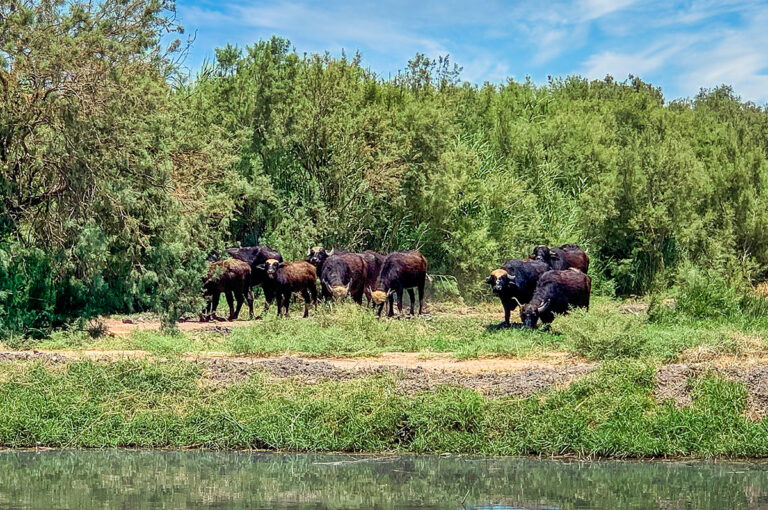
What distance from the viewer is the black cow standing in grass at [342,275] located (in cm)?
2305

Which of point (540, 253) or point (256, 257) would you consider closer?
point (540, 253)

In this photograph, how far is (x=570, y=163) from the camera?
35.8m

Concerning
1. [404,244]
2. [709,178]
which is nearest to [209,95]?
[404,244]

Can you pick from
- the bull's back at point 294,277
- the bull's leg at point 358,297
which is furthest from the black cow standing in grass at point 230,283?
the bull's leg at point 358,297

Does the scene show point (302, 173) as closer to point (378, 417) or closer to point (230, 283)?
point (230, 283)

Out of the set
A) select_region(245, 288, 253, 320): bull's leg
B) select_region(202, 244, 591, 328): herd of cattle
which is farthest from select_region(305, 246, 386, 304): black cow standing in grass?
select_region(245, 288, 253, 320): bull's leg

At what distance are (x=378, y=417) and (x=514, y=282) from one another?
9815mm

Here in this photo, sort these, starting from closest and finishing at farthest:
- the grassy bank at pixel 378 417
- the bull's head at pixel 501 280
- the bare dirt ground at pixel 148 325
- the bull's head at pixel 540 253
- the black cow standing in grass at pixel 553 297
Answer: the grassy bank at pixel 378 417
the black cow standing in grass at pixel 553 297
the bare dirt ground at pixel 148 325
the bull's head at pixel 501 280
the bull's head at pixel 540 253

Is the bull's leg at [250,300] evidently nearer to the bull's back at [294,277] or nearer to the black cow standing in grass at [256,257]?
the black cow standing in grass at [256,257]

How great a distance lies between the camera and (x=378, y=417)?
1111 centimetres

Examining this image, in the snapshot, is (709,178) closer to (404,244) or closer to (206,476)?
(404,244)

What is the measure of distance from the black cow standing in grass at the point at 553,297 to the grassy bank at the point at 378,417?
20.3 ft

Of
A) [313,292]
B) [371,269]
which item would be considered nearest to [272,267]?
[313,292]

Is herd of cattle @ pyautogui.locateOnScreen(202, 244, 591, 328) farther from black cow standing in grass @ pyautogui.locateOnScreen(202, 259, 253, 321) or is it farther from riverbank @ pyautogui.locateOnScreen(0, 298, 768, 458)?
riverbank @ pyautogui.locateOnScreen(0, 298, 768, 458)
